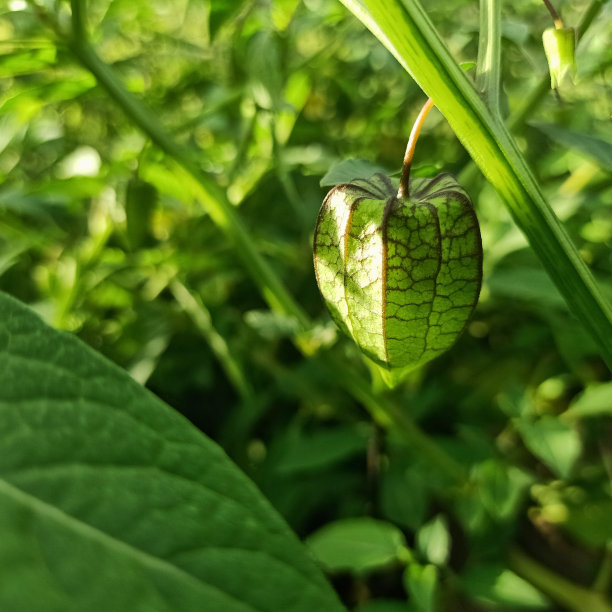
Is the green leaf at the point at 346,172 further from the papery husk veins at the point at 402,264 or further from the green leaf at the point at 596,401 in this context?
the green leaf at the point at 596,401

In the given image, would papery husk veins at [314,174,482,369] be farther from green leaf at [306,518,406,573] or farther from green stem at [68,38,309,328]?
green leaf at [306,518,406,573]

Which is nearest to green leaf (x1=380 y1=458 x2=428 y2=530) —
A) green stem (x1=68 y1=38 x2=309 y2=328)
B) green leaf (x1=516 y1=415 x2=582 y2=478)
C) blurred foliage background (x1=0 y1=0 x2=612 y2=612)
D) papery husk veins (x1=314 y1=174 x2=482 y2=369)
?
blurred foliage background (x1=0 y1=0 x2=612 y2=612)

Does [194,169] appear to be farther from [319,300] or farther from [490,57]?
[319,300]

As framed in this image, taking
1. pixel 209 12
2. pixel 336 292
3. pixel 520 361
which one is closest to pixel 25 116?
pixel 209 12

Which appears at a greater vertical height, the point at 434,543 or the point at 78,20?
the point at 78,20

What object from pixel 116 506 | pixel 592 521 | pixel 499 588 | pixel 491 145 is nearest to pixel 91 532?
pixel 116 506
